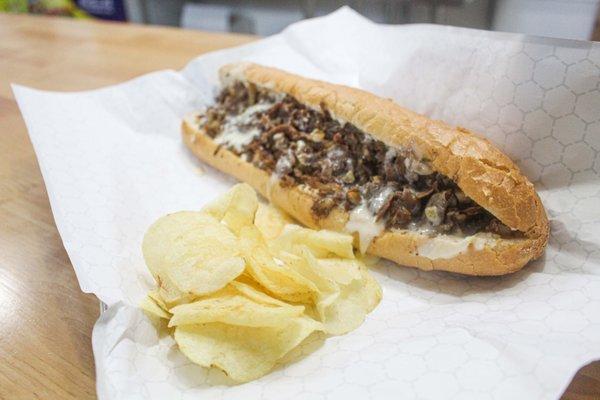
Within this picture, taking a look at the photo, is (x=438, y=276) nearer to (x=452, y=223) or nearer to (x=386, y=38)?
(x=452, y=223)

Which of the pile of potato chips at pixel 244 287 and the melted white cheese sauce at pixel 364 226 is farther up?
the pile of potato chips at pixel 244 287

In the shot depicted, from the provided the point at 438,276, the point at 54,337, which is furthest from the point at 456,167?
the point at 54,337

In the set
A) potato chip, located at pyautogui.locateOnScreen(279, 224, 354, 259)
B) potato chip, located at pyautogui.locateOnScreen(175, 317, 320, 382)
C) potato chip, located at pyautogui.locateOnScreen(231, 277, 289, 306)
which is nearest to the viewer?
potato chip, located at pyautogui.locateOnScreen(175, 317, 320, 382)

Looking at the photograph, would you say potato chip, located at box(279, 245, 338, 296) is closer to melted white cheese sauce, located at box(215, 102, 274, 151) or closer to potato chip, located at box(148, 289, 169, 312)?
potato chip, located at box(148, 289, 169, 312)

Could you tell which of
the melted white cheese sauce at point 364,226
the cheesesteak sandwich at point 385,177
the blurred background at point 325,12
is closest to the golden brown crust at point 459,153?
the cheesesteak sandwich at point 385,177

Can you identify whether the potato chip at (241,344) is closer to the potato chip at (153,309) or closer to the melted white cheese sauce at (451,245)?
the potato chip at (153,309)

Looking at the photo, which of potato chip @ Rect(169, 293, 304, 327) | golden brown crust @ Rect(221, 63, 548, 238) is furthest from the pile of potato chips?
golden brown crust @ Rect(221, 63, 548, 238)
